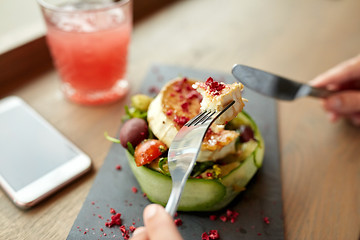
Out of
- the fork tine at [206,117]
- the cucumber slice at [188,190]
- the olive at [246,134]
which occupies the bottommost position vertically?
the cucumber slice at [188,190]

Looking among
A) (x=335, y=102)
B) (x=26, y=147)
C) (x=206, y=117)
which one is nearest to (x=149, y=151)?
(x=206, y=117)

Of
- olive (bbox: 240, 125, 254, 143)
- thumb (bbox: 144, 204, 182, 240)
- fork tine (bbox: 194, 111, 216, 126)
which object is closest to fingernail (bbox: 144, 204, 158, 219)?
thumb (bbox: 144, 204, 182, 240)

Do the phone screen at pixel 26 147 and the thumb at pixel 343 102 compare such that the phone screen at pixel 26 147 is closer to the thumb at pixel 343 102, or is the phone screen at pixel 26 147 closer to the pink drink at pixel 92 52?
the pink drink at pixel 92 52

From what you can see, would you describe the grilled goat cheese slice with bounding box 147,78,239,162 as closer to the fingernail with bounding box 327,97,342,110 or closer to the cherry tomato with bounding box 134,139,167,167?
the cherry tomato with bounding box 134,139,167,167

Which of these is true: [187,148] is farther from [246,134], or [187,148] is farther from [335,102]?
[335,102]

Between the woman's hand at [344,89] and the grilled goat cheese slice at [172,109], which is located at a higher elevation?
the grilled goat cheese slice at [172,109]

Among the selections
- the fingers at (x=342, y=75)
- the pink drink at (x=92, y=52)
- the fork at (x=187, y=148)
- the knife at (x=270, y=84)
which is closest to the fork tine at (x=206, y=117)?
the fork at (x=187, y=148)

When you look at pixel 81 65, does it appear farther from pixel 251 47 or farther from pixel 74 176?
pixel 251 47
